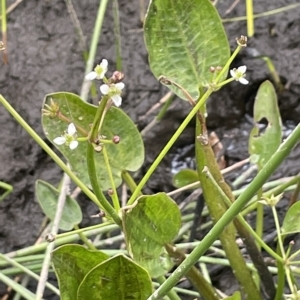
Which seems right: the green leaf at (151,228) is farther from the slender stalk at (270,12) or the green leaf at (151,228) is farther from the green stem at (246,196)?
the slender stalk at (270,12)

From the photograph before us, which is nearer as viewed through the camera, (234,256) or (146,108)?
(234,256)

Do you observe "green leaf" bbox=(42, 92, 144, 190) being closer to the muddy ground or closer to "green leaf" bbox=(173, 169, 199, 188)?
"green leaf" bbox=(173, 169, 199, 188)

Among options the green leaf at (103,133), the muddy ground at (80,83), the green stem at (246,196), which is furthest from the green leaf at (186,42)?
the muddy ground at (80,83)

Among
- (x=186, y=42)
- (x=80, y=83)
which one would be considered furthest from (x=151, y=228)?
(x=80, y=83)

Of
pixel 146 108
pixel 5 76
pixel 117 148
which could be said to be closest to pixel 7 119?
pixel 5 76

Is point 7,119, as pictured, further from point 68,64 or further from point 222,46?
point 222,46

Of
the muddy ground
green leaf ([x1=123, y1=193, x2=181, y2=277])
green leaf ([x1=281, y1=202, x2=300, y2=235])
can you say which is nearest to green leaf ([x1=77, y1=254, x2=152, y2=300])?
green leaf ([x1=123, y1=193, x2=181, y2=277])
